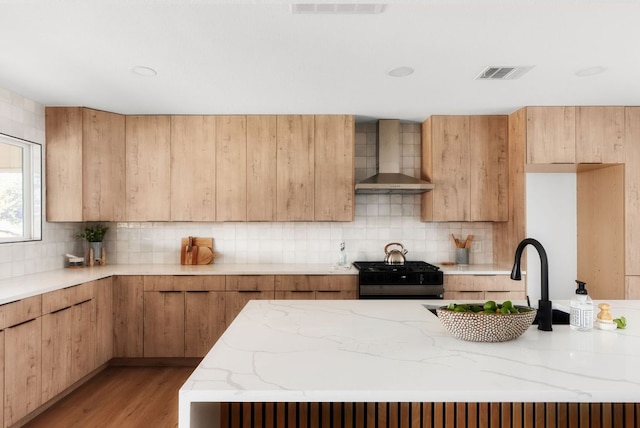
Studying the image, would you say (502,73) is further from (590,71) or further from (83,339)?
(83,339)

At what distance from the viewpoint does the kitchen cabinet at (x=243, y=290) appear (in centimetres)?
373

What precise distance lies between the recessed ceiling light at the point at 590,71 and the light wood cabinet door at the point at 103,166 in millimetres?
3805

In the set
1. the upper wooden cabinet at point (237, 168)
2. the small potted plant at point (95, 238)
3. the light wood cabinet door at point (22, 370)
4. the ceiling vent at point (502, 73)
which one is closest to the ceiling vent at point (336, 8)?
the ceiling vent at point (502, 73)

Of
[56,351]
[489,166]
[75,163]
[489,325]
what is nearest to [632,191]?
[489,166]

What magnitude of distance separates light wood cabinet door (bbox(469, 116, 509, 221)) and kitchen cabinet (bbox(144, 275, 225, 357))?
2533 mm

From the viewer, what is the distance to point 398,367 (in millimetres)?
1248

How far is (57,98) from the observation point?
11.4 ft

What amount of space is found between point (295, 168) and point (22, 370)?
2.56m

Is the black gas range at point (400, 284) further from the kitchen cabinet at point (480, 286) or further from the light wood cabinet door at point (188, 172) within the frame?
the light wood cabinet door at point (188, 172)

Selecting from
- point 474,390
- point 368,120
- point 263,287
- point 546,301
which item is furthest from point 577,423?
point 368,120

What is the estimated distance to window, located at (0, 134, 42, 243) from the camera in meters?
3.35

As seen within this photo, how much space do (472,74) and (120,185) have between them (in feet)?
10.5

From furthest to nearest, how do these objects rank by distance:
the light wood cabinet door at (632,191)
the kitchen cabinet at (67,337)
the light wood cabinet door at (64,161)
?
1. the light wood cabinet door at (64,161)
2. the light wood cabinet door at (632,191)
3. the kitchen cabinet at (67,337)

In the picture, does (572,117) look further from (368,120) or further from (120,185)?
(120,185)
